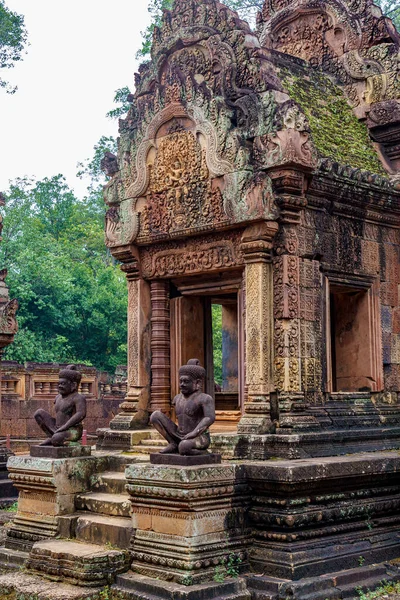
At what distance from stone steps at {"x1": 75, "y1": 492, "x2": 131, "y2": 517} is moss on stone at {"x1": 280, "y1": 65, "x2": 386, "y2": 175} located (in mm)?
4074

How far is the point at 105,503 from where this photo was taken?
845 centimetres

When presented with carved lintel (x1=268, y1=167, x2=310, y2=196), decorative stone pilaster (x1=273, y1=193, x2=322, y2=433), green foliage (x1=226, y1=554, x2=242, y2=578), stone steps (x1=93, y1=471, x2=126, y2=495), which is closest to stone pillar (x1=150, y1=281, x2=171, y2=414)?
stone steps (x1=93, y1=471, x2=126, y2=495)

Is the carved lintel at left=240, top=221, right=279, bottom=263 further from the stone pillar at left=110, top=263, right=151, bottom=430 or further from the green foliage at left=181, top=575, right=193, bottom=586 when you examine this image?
the green foliage at left=181, top=575, right=193, bottom=586

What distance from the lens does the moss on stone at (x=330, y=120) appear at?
9578 millimetres

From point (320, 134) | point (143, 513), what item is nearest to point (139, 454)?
point (143, 513)

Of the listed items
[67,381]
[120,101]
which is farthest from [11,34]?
[67,381]

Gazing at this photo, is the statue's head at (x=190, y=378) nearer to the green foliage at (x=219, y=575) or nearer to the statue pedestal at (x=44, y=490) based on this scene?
the green foliage at (x=219, y=575)

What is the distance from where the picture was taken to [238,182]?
877 cm

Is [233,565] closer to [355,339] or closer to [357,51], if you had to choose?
[355,339]

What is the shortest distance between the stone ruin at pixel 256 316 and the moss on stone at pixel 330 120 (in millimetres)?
31

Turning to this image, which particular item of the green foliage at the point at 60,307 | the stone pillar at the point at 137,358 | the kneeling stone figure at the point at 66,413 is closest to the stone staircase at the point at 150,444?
the stone pillar at the point at 137,358

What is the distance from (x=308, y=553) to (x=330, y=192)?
3.72 m

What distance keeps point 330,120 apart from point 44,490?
5140 mm

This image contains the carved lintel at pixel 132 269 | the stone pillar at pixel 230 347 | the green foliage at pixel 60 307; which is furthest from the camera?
the green foliage at pixel 60 307
